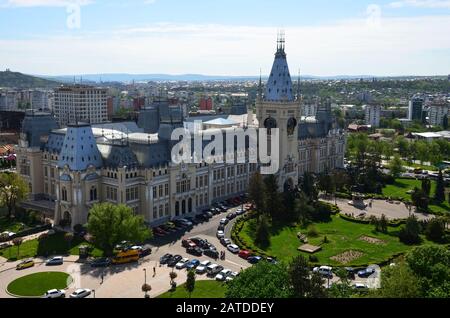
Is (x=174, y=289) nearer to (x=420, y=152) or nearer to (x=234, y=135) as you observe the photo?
(x=234, y=135)

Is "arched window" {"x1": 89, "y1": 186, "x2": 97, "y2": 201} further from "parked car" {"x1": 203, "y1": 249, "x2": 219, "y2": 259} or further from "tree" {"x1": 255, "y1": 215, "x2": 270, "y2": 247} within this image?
"tree" {"x1": 255, "y1": 215, "x2": 270, "y2": 247}

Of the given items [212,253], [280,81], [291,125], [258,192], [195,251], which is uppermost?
[280,81]

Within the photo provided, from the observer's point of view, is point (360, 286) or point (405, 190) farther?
point (405, 190)

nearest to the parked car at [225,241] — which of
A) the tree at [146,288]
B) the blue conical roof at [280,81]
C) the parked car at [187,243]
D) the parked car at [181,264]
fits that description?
the parked car at [187,243]

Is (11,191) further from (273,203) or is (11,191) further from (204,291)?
(273,203)

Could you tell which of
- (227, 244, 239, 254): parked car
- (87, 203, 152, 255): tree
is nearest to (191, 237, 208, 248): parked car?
(227, 244, 239, 254): parked car

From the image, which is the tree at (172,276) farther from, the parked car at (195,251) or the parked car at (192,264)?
Answer: the parked car at (195,251)

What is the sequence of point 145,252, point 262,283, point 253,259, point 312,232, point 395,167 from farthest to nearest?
point 395,167 < point 312,232 < point 145,252 < point 253,259 < point 262,283

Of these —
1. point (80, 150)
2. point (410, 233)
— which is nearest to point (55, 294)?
point (80, 150)

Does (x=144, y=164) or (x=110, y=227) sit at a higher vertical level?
(x=144, y=164)
